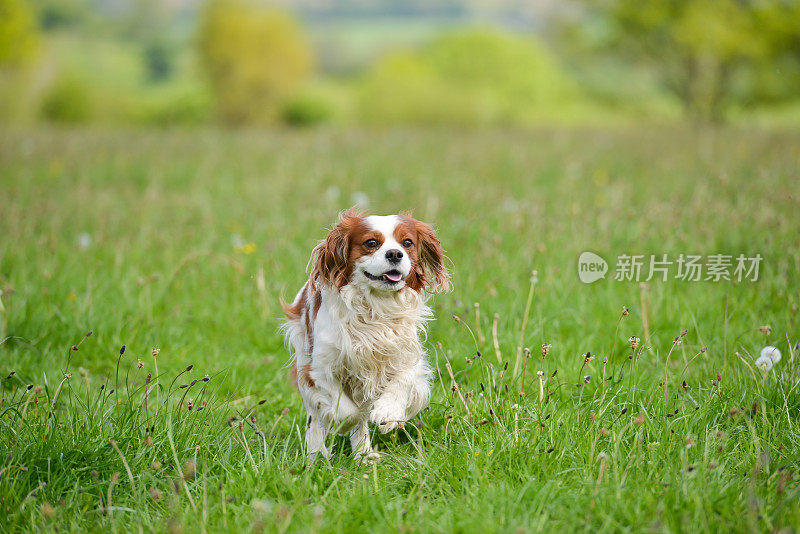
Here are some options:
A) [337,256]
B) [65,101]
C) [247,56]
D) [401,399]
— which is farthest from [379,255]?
[65,101]

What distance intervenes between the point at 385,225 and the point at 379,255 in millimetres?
152

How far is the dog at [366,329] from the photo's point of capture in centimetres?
302

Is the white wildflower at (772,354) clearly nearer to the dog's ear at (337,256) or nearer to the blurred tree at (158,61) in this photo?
the dog's ear at (337,256)

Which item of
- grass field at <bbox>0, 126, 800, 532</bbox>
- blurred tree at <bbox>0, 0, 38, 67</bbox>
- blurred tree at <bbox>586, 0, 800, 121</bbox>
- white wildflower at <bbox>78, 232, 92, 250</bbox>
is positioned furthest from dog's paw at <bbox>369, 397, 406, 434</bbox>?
blurred tree at <bbox>0, 0, 38, 67</bbox>

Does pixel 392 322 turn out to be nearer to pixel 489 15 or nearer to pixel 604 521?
pixel 604 521

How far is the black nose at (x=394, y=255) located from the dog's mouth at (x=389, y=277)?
49mm

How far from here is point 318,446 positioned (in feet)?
10.4

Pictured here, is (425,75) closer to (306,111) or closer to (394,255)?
(306,111)

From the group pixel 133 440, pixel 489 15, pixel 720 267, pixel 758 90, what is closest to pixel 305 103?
pixel 758 90

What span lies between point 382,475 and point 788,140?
963 centimetres

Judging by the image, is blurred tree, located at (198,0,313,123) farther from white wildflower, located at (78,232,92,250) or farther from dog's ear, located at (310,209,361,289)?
dog's ear, located at (310,209,361,289)

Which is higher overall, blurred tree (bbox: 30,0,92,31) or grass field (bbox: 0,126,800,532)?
blurred tree (bbox: 30,0,92,31)

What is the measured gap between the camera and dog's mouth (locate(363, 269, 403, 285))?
2977 millimetres

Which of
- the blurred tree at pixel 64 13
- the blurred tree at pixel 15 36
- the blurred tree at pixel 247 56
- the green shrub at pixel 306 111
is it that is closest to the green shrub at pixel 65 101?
the blurred tree at pixel 15 36
